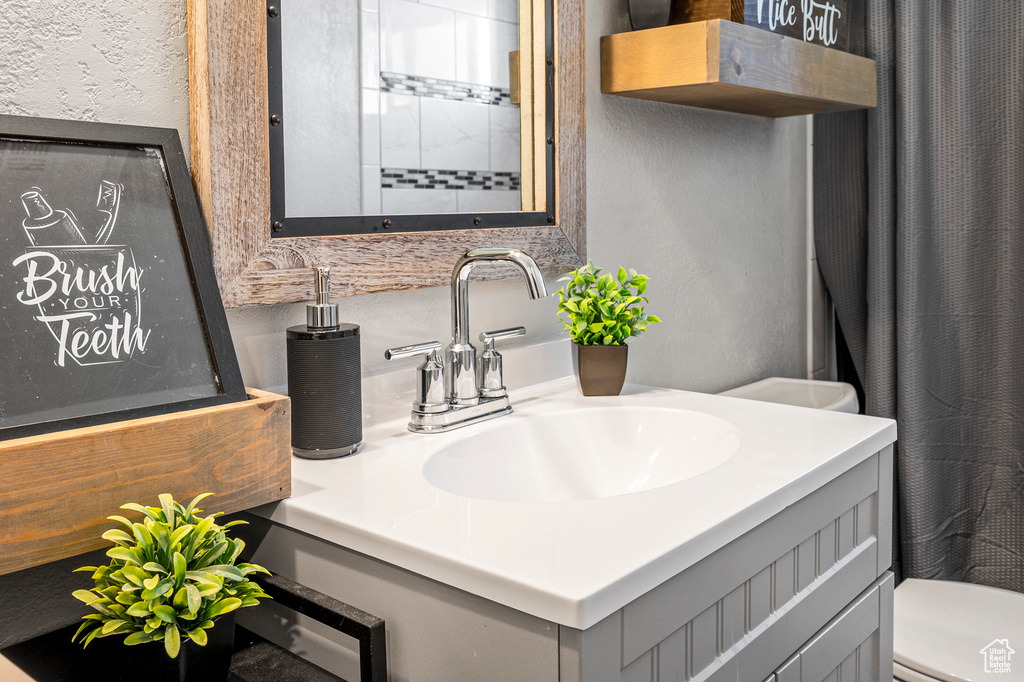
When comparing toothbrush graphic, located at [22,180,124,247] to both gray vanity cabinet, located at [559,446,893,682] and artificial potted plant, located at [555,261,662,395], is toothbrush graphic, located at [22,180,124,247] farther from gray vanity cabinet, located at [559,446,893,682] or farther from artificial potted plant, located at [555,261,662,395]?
artificial potted plant, located at [555,261,662,395]

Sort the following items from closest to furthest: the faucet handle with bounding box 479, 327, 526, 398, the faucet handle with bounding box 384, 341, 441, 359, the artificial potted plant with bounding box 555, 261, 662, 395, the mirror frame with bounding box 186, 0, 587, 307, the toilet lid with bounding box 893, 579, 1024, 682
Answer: the mirror frame with bounding box 186, 0, 587, 307, the faucet handle with bounding box 384, 341, 441, 359, the faucet handle with bounding box 479, 327, 526, 398, the artificial potted plant with bounding box 555, 261, 662, 395, the toilet lid with bounding box 893, 579, 1024, 682

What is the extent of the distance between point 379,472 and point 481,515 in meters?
0.18

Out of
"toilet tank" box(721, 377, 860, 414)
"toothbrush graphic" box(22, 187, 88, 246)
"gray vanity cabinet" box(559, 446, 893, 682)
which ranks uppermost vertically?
"toothbrush graphic" box(22, 187, 88, 246)

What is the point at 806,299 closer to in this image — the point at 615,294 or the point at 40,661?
the point at 615,294

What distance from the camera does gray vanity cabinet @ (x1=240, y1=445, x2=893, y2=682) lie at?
2.15 feet

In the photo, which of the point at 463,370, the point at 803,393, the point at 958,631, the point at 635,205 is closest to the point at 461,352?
the point at 463,370

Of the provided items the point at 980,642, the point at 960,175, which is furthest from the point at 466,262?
the point at 960,175

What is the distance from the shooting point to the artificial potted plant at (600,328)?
1247 millimetres

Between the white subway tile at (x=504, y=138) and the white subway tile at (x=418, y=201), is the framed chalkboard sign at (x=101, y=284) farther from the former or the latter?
the white subway tile at (x=504, y=138)

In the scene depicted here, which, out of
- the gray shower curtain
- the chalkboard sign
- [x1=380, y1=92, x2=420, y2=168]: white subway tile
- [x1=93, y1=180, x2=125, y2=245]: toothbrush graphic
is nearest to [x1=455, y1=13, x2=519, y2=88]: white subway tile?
[x1=380, y1=92, x2=420, y2=168]: white subway tile

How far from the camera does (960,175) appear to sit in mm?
1827

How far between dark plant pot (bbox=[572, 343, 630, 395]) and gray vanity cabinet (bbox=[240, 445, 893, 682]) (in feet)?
1.20

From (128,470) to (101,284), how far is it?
172mm

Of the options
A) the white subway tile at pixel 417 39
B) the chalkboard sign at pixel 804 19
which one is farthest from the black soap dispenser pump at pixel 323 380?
the chalkboard sign at pixel 804 19
